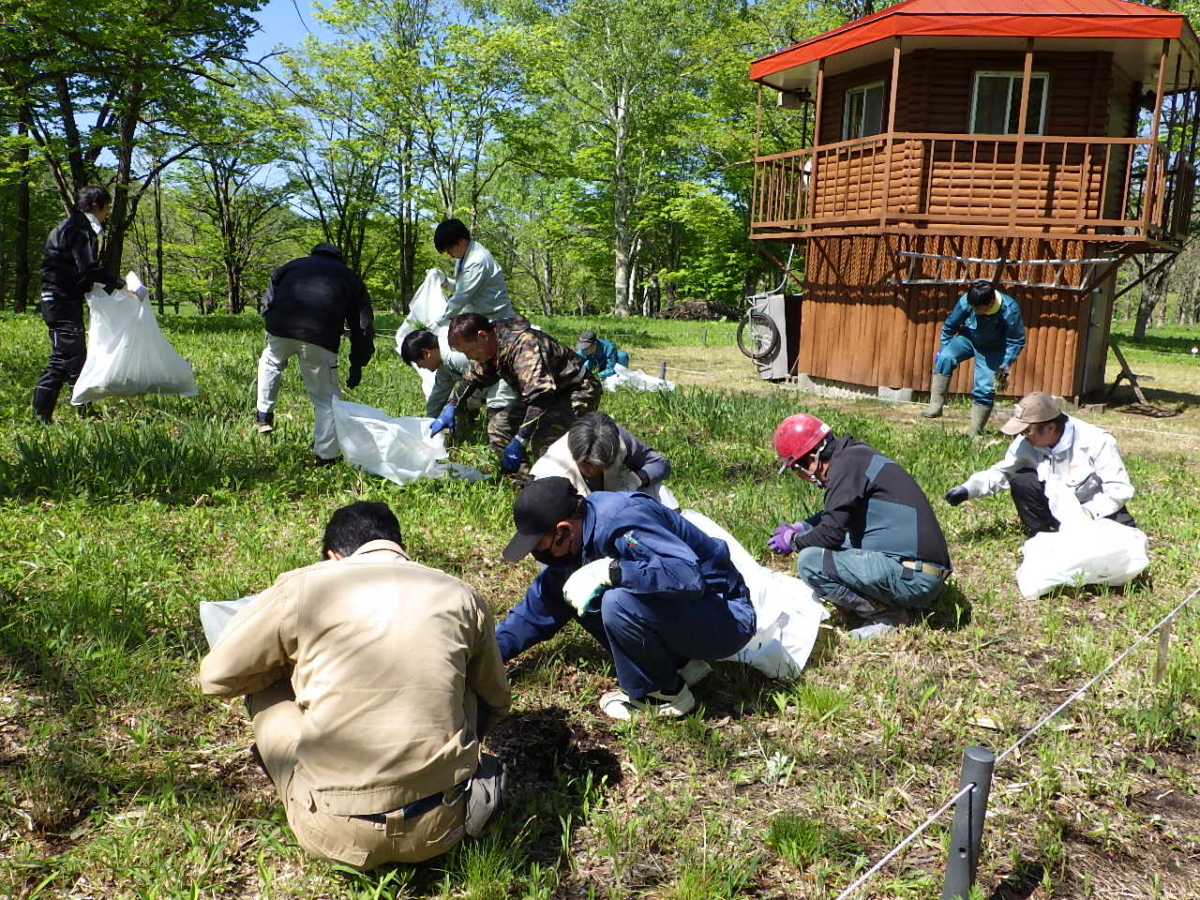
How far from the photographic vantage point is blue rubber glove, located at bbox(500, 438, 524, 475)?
5.25 metres

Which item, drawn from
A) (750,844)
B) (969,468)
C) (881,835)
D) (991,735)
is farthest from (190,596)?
(969,468)

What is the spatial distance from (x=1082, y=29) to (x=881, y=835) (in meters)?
10.4

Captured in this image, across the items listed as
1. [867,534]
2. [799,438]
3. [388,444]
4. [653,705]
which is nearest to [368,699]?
[653,705]

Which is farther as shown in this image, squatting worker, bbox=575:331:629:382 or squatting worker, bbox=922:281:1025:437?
squatting worker, bbox=575:331:629:382

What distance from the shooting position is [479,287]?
21.3ft

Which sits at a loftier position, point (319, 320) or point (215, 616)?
point (319, 320)

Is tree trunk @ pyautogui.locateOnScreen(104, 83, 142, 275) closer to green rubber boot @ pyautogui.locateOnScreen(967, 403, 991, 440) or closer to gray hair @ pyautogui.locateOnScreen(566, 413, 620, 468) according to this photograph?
gray hair @ pyautogui.locateOnScreen(566, 413, 620, 468)

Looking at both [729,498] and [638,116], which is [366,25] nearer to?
[638,116]

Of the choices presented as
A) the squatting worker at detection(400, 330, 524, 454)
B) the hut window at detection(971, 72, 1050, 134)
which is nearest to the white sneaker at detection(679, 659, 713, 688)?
the squatting worker at detection(400, 330, 524, 454)

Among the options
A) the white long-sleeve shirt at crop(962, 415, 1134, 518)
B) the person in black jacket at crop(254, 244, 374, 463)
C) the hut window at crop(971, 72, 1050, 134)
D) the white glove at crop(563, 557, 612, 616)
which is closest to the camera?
the white glove at crop(563, 557, 612, 616)

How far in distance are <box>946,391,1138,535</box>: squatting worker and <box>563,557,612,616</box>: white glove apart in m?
2.68

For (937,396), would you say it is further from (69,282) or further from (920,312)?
(69,282)

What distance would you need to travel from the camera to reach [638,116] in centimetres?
2938

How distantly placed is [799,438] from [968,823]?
2031 millimetres
